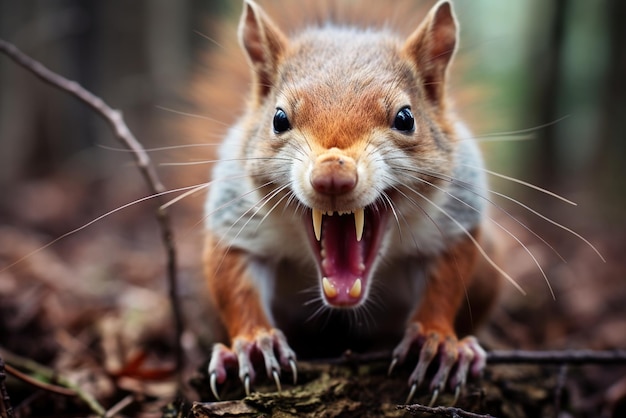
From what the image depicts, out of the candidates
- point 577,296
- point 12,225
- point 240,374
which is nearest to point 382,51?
point 240,374

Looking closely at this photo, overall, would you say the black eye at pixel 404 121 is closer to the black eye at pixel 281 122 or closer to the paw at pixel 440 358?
the black eye at pixel 281 122

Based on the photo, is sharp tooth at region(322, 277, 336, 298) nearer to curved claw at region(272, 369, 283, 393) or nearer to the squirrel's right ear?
curved claw at region(272, 369, 283, 393)

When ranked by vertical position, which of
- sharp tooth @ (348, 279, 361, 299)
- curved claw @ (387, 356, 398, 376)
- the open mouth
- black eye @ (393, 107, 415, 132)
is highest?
black eye @ (393, 107, 415, 132)

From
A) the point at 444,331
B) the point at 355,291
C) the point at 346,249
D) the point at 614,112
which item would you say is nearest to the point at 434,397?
the point at 444,331

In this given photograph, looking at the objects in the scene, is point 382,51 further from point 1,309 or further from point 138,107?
point 138,107

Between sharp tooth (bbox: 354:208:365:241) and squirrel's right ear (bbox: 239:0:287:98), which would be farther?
squirrel's right ear (bbox: 239:0:287:98)

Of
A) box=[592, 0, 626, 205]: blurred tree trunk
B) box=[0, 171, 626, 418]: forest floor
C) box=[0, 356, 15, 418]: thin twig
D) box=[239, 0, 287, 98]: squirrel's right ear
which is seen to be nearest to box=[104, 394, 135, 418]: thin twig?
box=[0, 171, 626, 418]: forest floor
